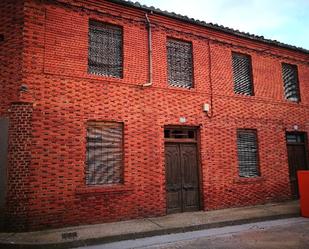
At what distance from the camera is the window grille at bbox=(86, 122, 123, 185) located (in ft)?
27.2

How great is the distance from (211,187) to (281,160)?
367cm

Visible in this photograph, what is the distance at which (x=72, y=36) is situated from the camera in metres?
8.45

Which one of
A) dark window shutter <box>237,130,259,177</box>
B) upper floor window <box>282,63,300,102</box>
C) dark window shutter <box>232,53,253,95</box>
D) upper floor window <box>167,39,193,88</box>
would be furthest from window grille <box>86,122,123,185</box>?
upper floor window <box>282,63,300,102</box>

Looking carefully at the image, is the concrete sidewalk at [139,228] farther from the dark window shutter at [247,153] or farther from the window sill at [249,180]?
the dark window shutter at [247,153]

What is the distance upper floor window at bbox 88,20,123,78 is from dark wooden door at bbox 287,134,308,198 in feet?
25.8

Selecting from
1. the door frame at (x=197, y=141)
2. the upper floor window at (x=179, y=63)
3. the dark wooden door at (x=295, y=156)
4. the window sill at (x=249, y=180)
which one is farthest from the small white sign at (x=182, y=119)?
the dark wooden door at (x=295, y=156)

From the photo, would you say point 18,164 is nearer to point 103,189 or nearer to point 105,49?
point 103,189

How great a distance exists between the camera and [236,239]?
22.5ft

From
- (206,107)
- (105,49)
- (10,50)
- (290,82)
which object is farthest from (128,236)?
(290,82)

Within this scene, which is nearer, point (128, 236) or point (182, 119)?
point (128, 236)

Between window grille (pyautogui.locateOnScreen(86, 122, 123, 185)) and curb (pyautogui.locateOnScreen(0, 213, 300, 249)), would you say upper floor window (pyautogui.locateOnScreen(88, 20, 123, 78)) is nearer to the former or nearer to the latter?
window grille (pyautogui.locateOnScreen(86, 122, 123, 185))

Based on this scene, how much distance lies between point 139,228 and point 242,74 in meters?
7.28

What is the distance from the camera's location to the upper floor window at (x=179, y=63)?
1000cm

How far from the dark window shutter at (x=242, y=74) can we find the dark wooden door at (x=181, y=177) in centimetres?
329
